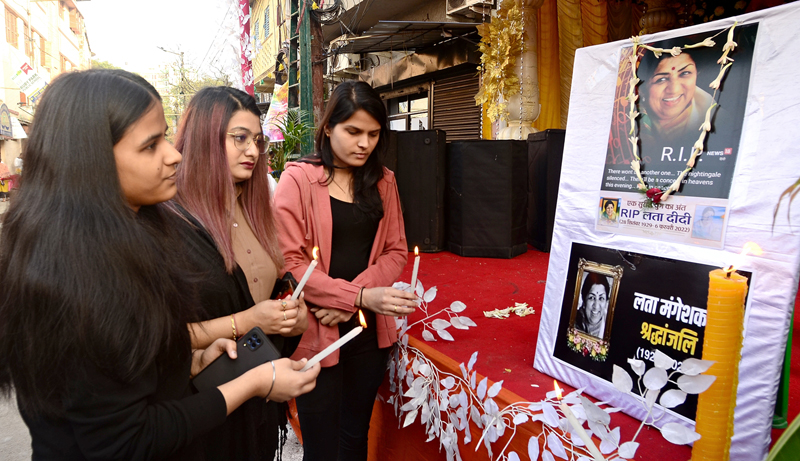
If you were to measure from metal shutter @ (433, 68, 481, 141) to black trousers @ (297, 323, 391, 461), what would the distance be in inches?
223

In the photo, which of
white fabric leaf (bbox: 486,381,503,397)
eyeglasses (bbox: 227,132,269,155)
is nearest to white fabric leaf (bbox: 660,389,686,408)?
white fabric leaf (bbox: 486,381,503,397)

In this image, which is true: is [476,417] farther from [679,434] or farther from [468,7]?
[468,7]

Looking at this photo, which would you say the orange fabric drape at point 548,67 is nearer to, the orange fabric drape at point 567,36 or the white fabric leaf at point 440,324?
the orange fabric drape at point 567,36

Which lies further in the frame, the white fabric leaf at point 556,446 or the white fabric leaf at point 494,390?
the white fabric leaf at point 494,390

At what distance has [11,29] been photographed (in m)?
12.7

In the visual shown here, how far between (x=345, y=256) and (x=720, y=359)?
106cm

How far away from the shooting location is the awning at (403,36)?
262 inches

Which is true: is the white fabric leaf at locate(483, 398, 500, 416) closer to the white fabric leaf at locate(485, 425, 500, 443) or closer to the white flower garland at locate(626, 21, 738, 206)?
the white fabric leaf at locate(485, 425, 500, 443)

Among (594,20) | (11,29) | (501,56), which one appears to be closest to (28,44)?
(11,29)

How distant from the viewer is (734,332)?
2.48ft

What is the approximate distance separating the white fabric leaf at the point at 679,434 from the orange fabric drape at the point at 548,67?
4.20 m

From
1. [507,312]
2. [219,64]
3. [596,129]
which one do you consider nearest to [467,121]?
[507,312]

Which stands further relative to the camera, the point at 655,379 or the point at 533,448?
the point at 533,448

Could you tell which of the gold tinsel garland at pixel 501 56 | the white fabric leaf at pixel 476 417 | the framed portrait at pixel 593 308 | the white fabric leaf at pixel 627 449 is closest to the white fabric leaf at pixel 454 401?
the white fabric leaf at pixel 476 417
